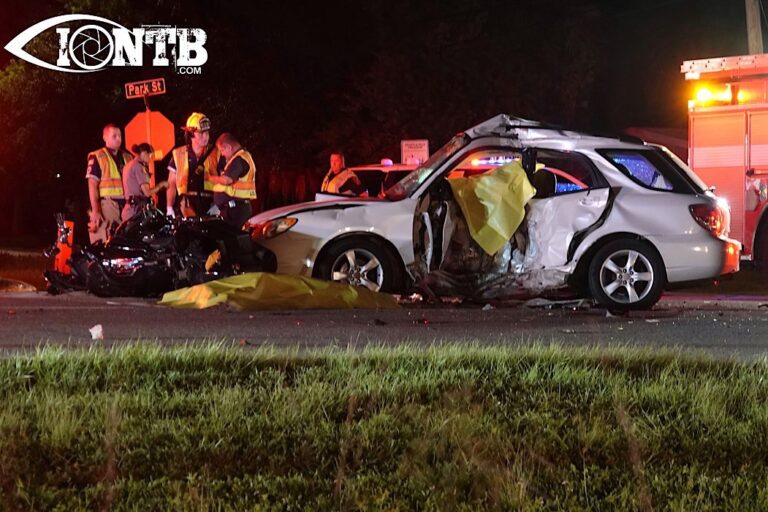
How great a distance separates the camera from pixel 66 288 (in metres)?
→ 11.4

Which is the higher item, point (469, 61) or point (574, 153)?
point (469, 61)

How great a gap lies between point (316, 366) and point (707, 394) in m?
2.14

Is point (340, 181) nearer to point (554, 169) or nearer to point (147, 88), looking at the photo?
point (147, 88)

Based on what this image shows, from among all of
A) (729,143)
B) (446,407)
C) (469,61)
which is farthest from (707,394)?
(469,61)

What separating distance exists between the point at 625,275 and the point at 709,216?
Answer: 976mm

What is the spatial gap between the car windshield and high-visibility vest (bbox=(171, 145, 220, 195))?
2184 mm

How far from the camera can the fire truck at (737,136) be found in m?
14.2

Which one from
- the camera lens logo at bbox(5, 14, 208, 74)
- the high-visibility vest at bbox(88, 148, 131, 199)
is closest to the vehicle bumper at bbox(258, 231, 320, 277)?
the high-visibility vest at bbox(88, 148, 131, 199)

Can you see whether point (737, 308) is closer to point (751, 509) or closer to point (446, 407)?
point (446, 407)

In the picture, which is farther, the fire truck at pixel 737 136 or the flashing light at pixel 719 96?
the flashing light at pixel 719 96

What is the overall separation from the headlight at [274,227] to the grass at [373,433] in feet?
13.6

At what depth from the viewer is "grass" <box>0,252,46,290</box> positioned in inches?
563

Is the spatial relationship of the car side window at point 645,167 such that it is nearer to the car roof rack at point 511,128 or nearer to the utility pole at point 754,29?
the car roof rack at point 511,128

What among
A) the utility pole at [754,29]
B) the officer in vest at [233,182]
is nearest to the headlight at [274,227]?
the officer in vest at [233,182]
